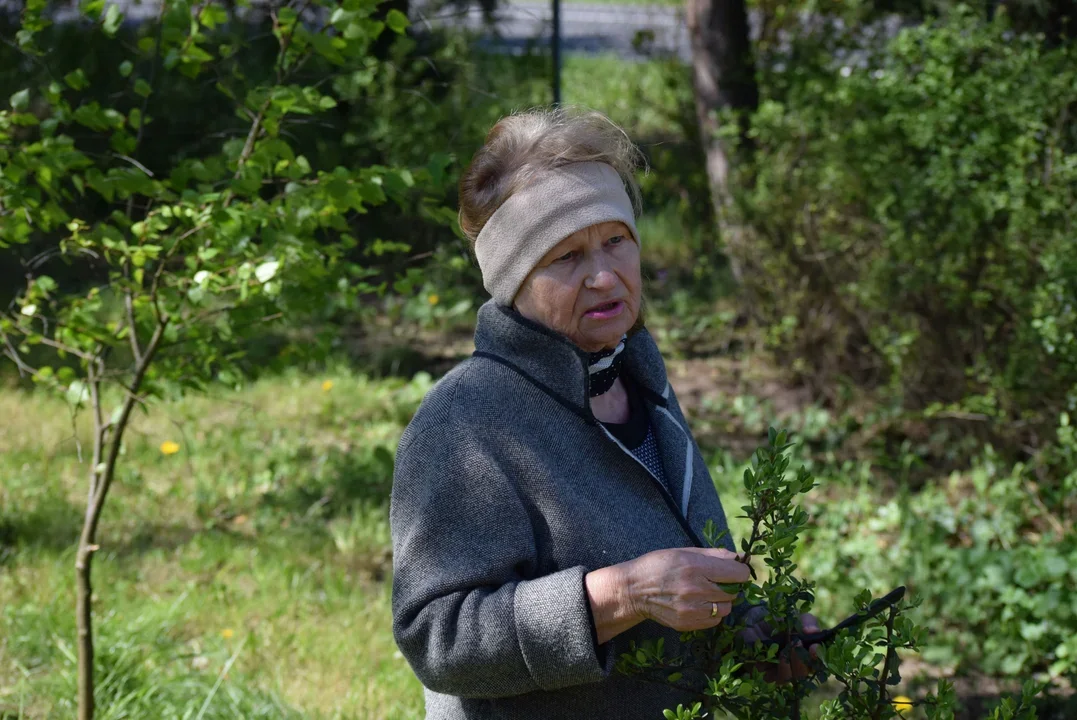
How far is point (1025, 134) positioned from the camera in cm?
412

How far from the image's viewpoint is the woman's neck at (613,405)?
191cm

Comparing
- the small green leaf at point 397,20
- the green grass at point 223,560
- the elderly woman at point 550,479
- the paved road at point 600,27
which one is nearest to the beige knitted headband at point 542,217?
the elderly woman at point 550,479

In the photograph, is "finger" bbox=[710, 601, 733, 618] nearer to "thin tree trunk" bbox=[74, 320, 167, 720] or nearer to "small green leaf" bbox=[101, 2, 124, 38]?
"thin tree trunk" bbox=[74, 320, 167, 720]

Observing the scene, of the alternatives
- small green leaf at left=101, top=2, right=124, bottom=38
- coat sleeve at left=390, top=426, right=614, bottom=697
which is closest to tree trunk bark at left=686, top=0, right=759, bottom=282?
small green leaf at left=101, top=2, right=124, bottom=38

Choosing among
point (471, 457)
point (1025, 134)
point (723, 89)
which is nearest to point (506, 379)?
point (471, 457)

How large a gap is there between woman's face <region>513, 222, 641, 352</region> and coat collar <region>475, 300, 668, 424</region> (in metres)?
0.03

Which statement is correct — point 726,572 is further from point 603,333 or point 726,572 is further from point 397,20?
point 397,20

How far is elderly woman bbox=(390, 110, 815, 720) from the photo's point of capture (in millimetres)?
1580

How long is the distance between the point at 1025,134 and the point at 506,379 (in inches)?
119

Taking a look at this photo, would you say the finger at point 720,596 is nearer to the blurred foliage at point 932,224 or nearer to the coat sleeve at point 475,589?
the coat sleeve at point 475,589

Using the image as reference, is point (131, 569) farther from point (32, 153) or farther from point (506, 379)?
point (506, 379)

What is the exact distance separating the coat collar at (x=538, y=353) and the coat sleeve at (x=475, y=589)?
0.16 meters

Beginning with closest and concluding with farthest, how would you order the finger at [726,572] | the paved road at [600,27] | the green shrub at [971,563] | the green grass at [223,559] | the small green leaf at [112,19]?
the finger at [726,572]
the small green leaf at [112,19]
the green grass at [223,559]
the green shrub at [971,563]
the paved road at [600,27]

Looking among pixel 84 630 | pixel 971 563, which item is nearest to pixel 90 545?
pixel 84 630
